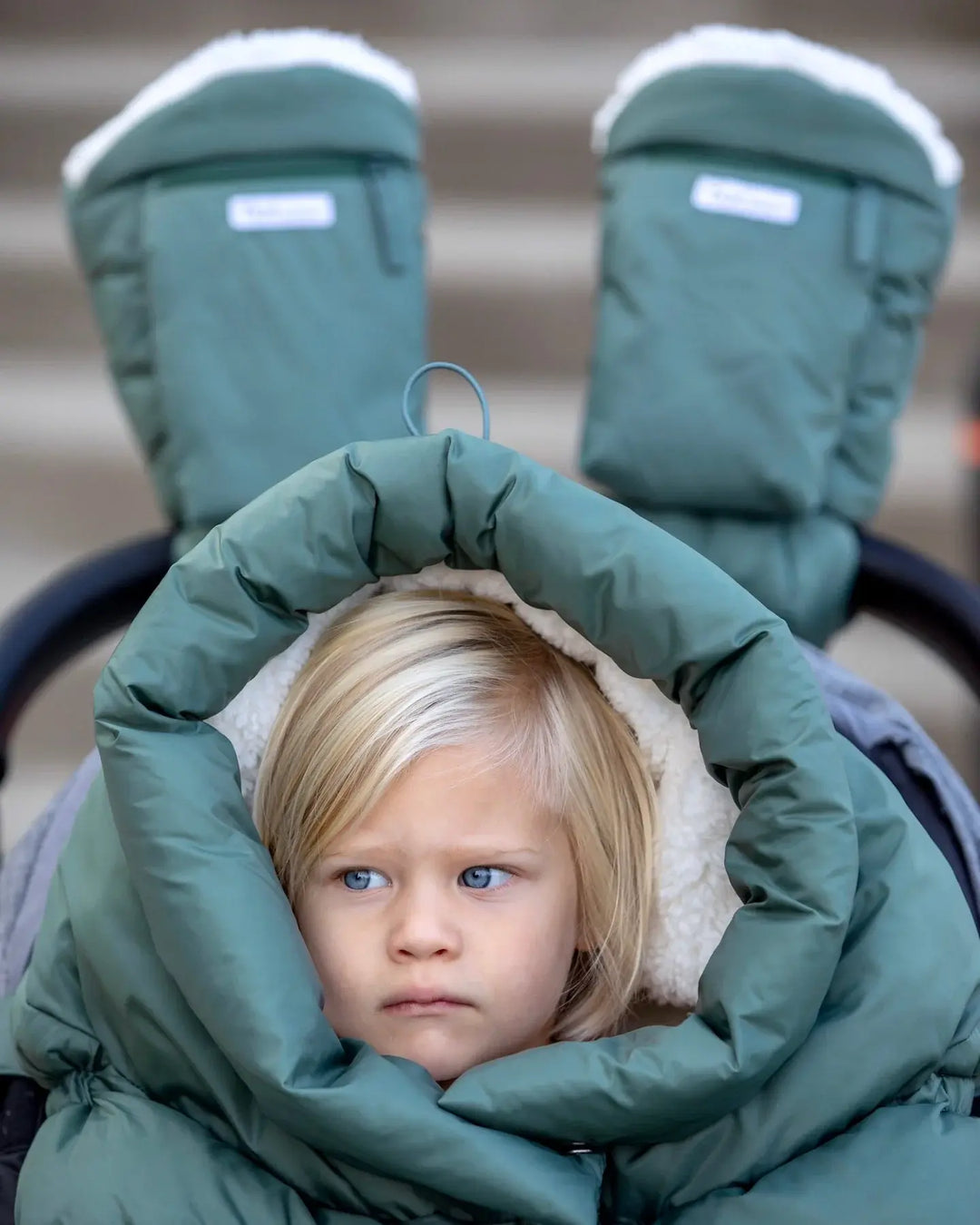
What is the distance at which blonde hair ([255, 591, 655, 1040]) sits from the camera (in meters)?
1.00

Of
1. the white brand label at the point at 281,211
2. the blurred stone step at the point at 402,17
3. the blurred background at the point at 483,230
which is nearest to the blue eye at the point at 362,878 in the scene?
the white brand label at the point at 281,211

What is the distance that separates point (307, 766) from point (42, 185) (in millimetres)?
1598

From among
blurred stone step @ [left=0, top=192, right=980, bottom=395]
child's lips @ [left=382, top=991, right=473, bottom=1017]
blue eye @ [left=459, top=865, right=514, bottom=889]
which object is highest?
blurred stone step @ [left=0, top=192, right=980, bottom=395]

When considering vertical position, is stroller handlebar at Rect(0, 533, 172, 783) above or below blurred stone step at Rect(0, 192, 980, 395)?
below

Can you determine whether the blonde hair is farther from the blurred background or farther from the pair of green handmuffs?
the blurred background

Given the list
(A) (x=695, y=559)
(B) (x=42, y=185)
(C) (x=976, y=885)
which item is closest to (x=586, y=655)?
(A) (x=695, y=559)

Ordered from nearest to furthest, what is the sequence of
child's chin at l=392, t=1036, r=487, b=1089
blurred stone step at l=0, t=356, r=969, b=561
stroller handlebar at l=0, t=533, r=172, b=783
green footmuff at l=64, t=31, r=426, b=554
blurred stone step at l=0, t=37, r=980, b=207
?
child's chin at l=392, t=1036, r=487, b=1089
stroller handlebar at l=0, t=533, r=172, b=783
green footmuff at l=64, t=31, r=426, b=554
blurred stone step at l=0, t=356, r=969, b=561
blurred stone step at l=0, t=37, r=980, b=207

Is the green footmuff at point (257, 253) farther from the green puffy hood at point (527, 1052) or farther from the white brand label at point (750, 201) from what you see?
the green puffy hood at point (527, 1052)

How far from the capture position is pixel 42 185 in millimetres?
2281

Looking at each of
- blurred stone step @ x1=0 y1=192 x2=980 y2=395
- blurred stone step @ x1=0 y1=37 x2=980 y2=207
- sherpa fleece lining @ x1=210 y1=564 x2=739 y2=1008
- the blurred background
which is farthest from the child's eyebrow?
blurred stone step @ x1=0 y1=37 x2=980 y2=207

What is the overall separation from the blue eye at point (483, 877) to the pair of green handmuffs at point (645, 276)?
1.47ft

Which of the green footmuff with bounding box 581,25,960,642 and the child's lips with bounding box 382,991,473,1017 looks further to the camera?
the green footmuff with bounding box 581,25,960,642

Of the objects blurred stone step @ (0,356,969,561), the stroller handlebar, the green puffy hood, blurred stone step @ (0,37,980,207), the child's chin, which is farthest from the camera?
blurred stone step @ (0,37,980,207)

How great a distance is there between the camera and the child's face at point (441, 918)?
96cm
